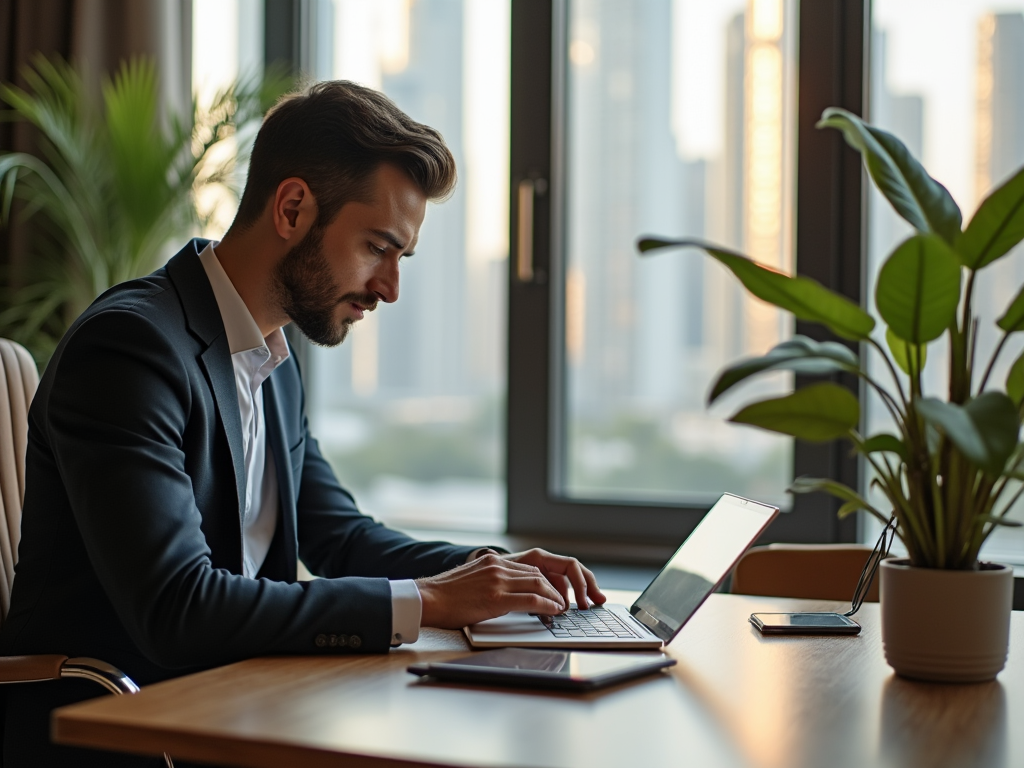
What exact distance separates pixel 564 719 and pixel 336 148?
3.28ft

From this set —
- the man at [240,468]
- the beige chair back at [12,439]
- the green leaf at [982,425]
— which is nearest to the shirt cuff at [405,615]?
the man at [240,468]

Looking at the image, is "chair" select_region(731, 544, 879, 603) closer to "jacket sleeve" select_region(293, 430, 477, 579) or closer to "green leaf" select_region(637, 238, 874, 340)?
"jacket sleeve" select_region(293, 430, 477, 579)

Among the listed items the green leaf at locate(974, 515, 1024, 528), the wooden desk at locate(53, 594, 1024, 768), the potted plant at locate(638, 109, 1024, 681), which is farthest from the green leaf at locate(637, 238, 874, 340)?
the wooden desk at locate(53, 594, 1024, 768)

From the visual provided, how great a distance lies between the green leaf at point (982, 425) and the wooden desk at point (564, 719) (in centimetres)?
25

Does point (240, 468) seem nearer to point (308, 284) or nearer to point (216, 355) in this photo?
point (216, 355)

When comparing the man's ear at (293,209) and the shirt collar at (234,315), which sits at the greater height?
the man's ear at (293,209)

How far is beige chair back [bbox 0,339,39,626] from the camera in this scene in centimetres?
177

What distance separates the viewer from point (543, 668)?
114 centimetres

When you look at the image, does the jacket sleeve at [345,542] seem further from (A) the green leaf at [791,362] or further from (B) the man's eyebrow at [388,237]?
(A) the green leaf at [791,362]

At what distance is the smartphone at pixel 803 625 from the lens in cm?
145

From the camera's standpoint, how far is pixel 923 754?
95cm

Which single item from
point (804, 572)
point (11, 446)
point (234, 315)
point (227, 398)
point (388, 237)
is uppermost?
point (388, 237)

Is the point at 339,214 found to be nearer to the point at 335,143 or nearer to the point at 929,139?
the point at 335,143

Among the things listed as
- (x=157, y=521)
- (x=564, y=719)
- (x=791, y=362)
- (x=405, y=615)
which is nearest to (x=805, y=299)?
(x=791, y=362)
